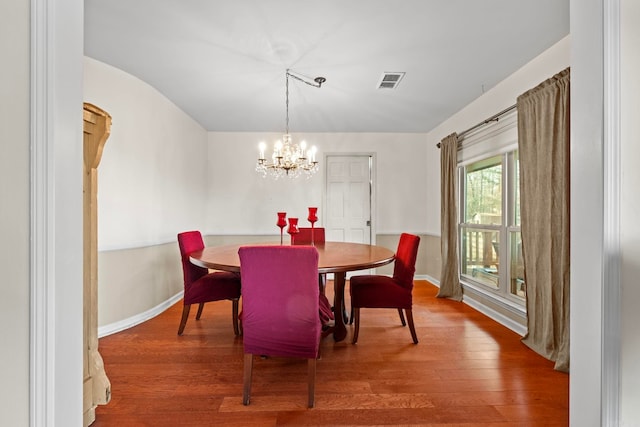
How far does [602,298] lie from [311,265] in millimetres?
1132

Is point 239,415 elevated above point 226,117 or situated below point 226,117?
below

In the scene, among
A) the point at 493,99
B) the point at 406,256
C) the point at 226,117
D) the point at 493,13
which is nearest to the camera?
the point at 493,13

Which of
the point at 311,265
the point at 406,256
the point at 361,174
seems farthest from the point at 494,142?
the point at 311,265

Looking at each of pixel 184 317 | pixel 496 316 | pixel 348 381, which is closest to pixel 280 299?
pixel 348 381

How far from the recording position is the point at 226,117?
410 cm

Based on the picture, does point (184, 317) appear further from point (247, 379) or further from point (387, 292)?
point (387, 292)

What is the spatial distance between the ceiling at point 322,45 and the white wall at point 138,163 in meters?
0.19

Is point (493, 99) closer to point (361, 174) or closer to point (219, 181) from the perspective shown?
point (361, 174)

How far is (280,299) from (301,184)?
3321 mm

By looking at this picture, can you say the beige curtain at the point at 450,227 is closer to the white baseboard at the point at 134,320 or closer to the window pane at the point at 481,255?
the window pane at the point at 481,255

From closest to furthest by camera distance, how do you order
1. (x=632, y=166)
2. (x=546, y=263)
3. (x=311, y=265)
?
(x=632, y=166)
(x=311, y=265)
(x=546, y=263)

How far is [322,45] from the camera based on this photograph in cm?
232

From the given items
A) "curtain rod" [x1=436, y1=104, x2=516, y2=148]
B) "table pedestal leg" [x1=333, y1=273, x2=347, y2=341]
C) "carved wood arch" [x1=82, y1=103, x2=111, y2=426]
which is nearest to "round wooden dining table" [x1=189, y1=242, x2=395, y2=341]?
"table pedestal leg" [x1=333, y1=273, x2=347, y2=341]

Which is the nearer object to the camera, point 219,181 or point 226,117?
point 226,117
